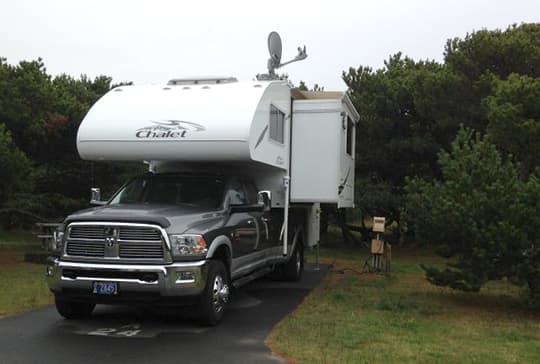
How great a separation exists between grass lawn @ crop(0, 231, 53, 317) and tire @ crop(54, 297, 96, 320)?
0.95 m

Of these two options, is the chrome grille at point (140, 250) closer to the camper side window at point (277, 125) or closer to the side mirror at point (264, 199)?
the side mirror at point (264, 199)

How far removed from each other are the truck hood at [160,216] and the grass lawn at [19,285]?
6.86ft

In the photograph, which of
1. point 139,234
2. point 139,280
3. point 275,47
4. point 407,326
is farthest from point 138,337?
point 275,47

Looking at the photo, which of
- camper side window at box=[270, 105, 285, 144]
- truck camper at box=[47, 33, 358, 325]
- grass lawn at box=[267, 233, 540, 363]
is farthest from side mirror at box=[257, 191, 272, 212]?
grass lawn at box=[267, 233, 540, 363]

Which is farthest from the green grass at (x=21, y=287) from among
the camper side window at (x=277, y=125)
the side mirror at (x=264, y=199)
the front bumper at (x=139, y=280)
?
the camper side window at (x=277, y=125)

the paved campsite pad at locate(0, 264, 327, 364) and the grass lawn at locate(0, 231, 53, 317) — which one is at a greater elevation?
the paved campsite pad at locate(0, 264, 327, 364)

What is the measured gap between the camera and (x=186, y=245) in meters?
7.05

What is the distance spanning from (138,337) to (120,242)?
1071mm

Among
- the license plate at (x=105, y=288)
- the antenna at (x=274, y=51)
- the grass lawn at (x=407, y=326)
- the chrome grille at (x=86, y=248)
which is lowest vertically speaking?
the grass lawn at (x=407, y=326)

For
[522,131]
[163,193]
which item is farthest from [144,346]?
[522,131]

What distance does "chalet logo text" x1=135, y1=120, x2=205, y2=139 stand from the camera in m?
8.26

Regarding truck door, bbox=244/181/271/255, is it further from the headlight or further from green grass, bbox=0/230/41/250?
green grass, bbox=0/230/41/250

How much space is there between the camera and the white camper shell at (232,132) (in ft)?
27.1

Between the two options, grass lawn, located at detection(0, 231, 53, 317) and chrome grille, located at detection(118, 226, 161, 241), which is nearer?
chrome grille, located at detection(118, 226, 161, 241)
